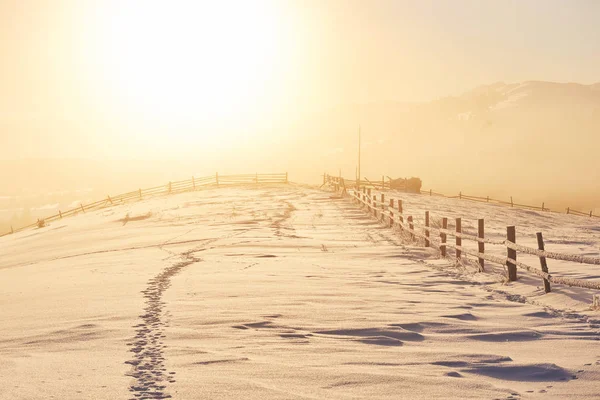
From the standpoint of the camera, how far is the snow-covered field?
6715 millimetres

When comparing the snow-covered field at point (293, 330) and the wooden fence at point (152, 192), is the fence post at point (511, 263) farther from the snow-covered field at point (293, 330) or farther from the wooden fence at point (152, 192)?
the wooden fence at point (152, 192)

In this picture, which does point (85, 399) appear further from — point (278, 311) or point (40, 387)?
point (278, 311)

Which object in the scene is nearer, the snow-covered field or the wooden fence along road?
the snow-covered field

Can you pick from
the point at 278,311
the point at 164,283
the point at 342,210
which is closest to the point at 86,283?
the point at 164,283

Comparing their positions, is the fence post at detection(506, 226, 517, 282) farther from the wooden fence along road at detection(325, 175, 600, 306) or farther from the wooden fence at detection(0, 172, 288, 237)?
the wooden fence at detection(0, 172, 288, 237)

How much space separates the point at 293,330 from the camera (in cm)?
923

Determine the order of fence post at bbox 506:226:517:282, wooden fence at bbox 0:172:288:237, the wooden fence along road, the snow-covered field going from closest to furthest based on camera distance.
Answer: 1. the snow-covered field
2. the wooden fence along road
3. fence post at bbox 506:226:517:282
4. wooden fence at bbox 0:172:288:237

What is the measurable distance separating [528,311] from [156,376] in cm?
616

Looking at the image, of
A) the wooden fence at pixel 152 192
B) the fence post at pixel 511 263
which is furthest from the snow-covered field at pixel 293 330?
the wooden fence at pixel 152 192

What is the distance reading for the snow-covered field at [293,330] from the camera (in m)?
6.71

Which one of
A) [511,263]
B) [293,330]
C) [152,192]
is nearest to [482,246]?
[511,263]

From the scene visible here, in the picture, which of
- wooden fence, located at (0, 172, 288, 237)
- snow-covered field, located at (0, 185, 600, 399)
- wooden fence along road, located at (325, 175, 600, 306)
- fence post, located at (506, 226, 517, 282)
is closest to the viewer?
snow-covered field, located at (0, 185, 600, 399)

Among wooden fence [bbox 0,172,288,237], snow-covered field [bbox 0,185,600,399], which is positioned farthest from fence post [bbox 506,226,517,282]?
wooden fence [bbox 0,172,288,237]

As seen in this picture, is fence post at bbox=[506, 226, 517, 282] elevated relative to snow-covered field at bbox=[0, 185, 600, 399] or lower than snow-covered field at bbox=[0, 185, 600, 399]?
elevated
